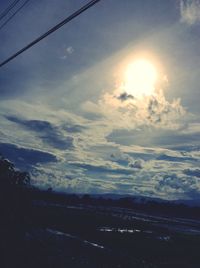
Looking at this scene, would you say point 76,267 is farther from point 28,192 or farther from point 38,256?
point 28,192

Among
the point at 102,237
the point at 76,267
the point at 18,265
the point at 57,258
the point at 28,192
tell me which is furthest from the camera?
the point at 102,237

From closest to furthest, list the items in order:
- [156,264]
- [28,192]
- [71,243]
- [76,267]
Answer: [76,267] → [156,264] → [28,192] → [71,243]

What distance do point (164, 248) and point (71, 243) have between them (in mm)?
11728

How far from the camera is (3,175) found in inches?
1184

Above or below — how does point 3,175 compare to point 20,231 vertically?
above

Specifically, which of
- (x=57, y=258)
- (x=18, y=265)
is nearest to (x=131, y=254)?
(x=57, y=258)

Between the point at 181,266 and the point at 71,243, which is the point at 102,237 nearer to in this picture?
the point at 71,243

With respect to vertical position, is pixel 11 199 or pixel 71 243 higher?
pixel 11 199

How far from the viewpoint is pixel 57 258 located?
26359mm

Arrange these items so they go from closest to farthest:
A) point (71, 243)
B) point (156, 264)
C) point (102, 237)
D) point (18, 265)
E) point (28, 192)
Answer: point (18, 265), point (156, 264), point (28, 192), point (71, 243), point (102, 237)

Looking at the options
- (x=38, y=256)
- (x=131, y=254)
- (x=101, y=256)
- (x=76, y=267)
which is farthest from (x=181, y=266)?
(x=38, y=256)

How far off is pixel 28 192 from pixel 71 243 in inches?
340

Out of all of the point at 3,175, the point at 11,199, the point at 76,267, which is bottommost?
the point at 76,267

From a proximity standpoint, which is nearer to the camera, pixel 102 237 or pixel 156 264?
pixel 156 264
